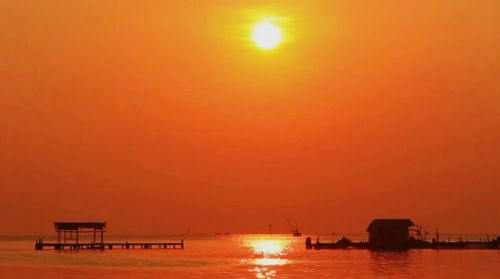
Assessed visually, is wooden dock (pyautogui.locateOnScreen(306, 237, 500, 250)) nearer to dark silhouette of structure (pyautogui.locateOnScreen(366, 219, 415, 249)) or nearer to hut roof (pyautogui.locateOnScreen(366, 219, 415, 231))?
dark silhouette of structure (pyautogui.locateOnScreen(366, 219, 415, 249))

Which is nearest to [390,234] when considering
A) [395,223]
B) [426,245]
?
[395,223]

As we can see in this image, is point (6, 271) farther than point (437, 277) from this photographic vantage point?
Yes

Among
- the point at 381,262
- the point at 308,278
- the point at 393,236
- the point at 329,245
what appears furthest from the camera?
the point at 329,245

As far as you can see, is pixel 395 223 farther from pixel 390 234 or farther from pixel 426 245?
pixel 426 245

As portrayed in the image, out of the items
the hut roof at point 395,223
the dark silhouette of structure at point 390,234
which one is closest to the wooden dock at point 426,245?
the dark silhouette of structure at point 390,234

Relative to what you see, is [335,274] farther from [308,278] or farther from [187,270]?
[187,270]

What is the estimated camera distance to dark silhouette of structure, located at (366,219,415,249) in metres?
127

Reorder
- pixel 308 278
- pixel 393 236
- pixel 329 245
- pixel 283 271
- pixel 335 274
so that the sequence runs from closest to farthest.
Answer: pixel 308 278 → pixel 335 274 → pixel 283 271 → pixel 393 236 → pixel 329 245

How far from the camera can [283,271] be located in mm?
80688

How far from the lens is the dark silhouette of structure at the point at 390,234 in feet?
417

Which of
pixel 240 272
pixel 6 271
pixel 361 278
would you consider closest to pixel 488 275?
pixel 361 278

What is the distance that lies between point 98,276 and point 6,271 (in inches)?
494

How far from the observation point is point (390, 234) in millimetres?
127375

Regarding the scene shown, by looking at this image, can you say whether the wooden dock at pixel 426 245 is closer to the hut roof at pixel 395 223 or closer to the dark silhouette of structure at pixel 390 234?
the dark silhouette of structure at pixel 390 234
